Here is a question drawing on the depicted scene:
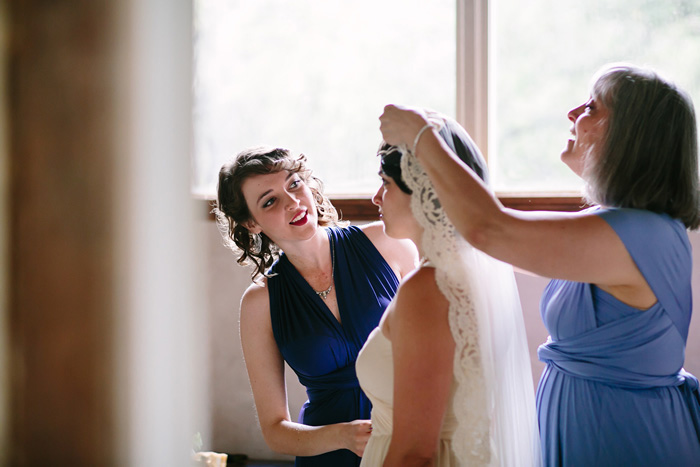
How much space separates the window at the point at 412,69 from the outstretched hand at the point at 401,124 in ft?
4.85

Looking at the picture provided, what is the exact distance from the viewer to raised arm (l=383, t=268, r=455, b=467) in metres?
1.18

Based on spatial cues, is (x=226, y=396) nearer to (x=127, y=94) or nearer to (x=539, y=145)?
(x=127, y=94)

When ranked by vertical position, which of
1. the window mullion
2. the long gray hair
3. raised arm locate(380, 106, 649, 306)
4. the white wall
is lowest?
the white wall

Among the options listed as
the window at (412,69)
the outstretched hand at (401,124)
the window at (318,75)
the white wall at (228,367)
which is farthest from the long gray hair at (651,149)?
the white wall at (228,367)

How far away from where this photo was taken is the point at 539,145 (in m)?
2.71

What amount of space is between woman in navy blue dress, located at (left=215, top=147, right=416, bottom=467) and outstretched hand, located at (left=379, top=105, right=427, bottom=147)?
2.21ft

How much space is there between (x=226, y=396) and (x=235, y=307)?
0.43 metres

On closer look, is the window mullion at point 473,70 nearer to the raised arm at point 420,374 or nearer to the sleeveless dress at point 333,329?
the sleeveless dress at point 333,329

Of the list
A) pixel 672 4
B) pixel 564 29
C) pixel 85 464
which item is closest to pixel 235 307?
pixel 85 464

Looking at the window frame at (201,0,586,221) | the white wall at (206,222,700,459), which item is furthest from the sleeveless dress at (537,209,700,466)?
the white wall at (206,222,700,459)

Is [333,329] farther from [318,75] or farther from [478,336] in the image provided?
[318,75]

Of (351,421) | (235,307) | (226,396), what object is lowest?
(226,396)

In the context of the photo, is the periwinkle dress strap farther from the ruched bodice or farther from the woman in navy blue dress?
the woman in navy blue dress

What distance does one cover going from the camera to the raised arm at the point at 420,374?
3.86ft
